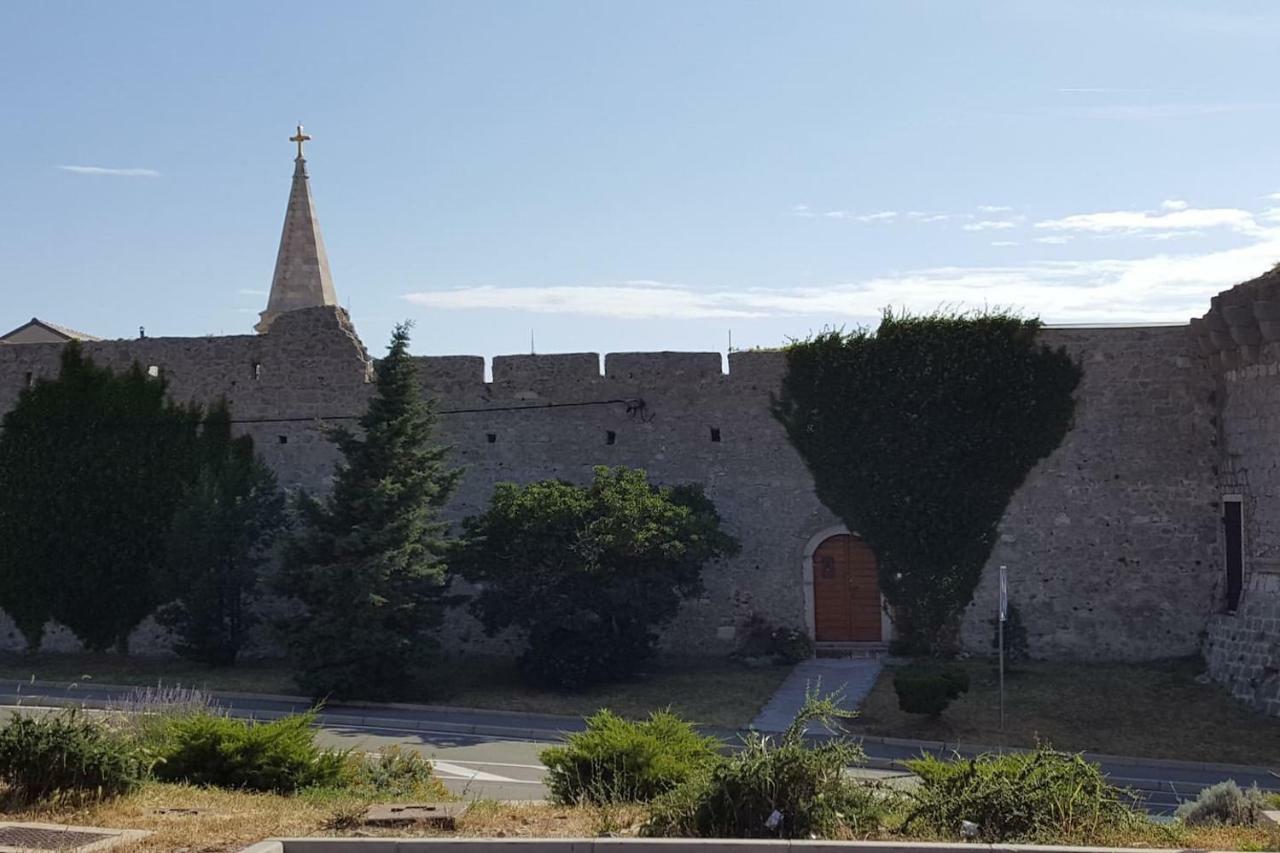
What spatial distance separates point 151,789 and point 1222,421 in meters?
16.6

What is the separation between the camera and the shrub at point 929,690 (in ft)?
56.3

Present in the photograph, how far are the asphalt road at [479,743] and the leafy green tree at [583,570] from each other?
66.6 inches

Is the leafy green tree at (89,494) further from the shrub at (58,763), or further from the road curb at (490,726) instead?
the shrub at (58,763)

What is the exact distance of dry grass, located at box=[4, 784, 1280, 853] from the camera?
340 inches

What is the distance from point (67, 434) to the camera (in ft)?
81.8

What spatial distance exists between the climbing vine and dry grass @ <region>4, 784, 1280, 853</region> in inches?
485

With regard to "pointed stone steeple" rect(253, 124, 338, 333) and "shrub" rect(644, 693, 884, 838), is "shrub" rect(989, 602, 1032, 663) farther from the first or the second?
"pointed stone steeple" rect(253, 124, 338, 333)

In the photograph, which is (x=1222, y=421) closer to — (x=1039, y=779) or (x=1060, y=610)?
(x=1060, y=610)

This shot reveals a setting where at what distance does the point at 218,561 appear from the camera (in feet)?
74.3

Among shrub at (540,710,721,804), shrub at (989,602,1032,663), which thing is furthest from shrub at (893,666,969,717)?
shrub at (540,710,721,804)

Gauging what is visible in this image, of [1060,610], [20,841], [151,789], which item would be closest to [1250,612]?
Result: [1060,610]

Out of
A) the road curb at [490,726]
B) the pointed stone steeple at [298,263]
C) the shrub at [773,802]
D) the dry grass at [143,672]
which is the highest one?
the pointed stone steeple at [298,263]

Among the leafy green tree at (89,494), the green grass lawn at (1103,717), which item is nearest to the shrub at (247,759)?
the green grass lawn at (1103,717)

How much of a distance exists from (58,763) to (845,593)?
568 inches
